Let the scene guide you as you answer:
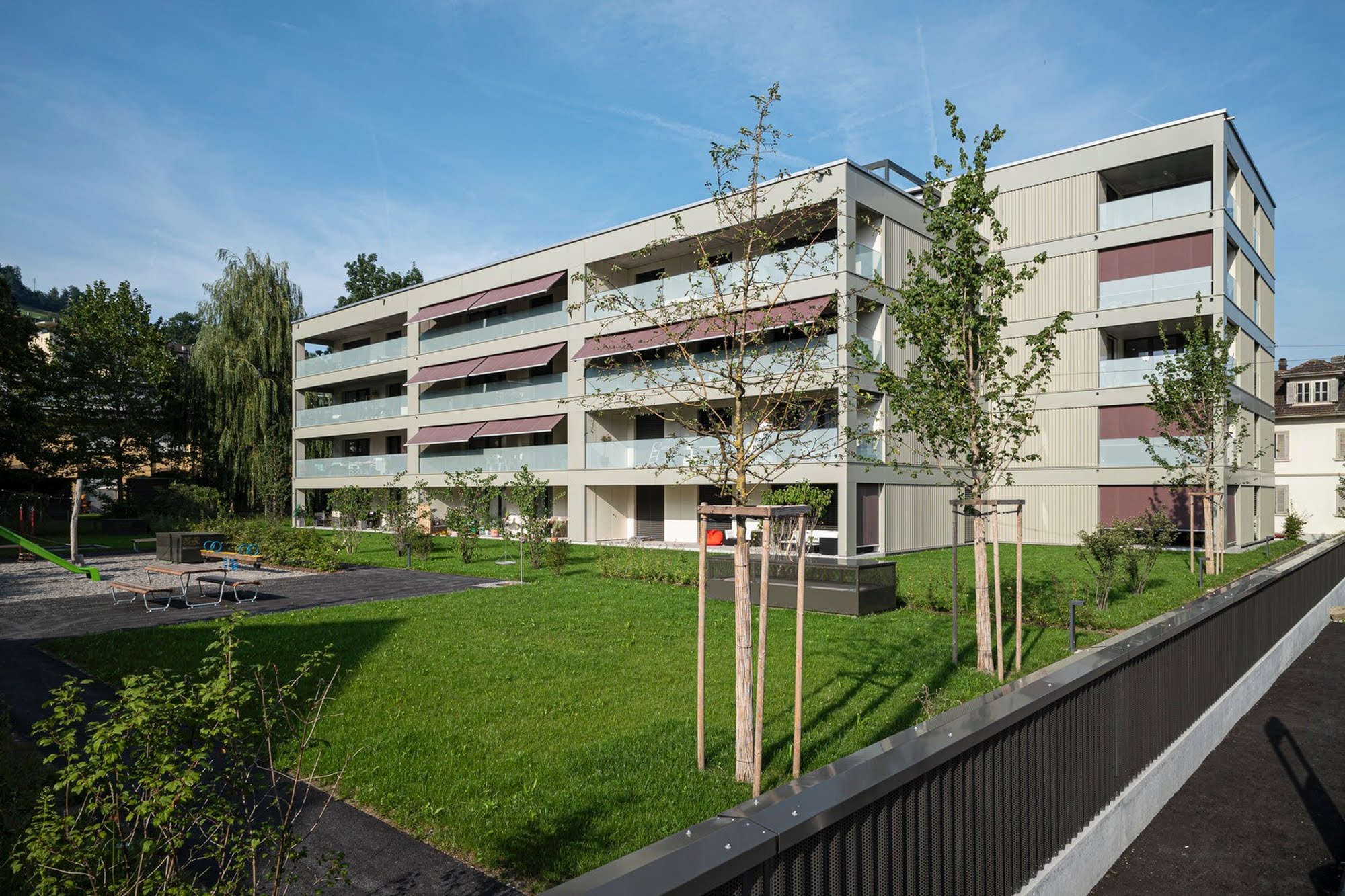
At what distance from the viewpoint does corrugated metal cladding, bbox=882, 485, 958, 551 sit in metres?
24.3

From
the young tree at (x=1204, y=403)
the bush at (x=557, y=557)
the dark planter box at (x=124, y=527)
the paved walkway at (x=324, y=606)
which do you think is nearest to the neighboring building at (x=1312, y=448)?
the young tree at (x=1204, y=403)

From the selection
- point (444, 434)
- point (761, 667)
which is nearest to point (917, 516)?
point (444, 434)

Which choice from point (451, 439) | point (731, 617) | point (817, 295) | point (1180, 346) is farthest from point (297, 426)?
point (1180, 346)

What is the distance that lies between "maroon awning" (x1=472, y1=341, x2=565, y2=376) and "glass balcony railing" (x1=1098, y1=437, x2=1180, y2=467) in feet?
60.6

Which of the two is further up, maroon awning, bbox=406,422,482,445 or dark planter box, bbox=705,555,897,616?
maroon awning, bbox=406,422,482,445

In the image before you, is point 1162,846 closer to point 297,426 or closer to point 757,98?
point 757,98

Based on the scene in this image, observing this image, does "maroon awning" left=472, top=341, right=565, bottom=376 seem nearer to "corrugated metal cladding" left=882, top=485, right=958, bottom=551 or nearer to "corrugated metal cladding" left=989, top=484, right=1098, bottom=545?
"corrugated metal cladding" left=882, top=485, right=958, bottom=551

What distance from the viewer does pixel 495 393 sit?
31891mm

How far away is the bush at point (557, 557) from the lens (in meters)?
19.2

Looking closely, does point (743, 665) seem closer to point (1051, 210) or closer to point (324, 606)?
point (324, 606)

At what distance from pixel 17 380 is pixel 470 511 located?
1745cm

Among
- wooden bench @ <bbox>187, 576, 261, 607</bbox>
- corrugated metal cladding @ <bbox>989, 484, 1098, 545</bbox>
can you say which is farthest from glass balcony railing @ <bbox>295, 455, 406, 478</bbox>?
corrugated metal cladding @ <bbox>989, 484, 1098, 545</bbox>

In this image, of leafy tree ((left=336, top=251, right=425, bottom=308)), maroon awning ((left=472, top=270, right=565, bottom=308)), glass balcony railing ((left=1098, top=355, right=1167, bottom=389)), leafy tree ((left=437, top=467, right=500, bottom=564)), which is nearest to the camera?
leafy tree ((left=437, top=467, right=500, bottom=564))

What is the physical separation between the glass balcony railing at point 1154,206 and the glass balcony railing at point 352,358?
91.0 ft
